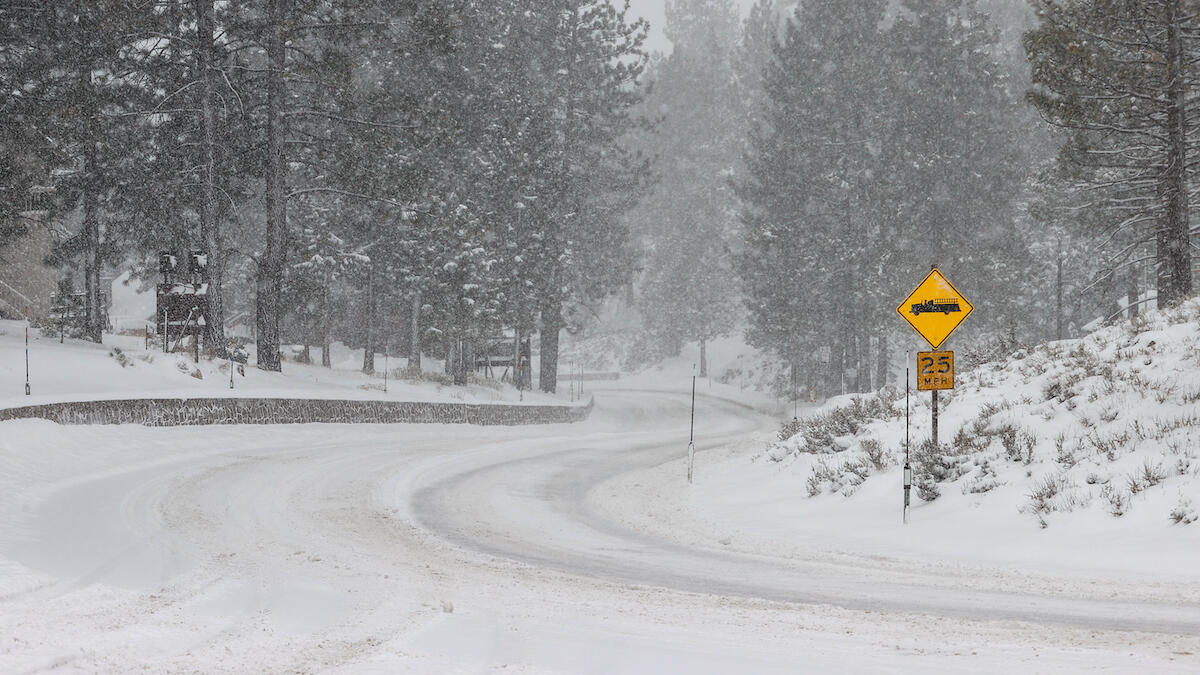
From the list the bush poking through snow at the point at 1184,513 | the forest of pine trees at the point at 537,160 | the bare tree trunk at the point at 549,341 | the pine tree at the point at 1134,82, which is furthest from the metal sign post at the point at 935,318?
the bare tree trunk at the point at 549,341

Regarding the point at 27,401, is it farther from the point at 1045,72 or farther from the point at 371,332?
the point at 371,332

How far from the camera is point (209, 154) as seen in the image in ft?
81.6

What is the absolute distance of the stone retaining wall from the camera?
1653cm

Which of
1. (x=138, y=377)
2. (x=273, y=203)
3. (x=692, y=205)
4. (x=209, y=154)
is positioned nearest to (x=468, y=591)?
(x=138, y=377)

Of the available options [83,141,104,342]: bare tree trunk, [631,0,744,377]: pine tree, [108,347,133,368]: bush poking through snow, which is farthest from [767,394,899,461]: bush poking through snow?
[631,0,744,377]: pine tree

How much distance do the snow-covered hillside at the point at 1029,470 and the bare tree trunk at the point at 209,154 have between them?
1523cm

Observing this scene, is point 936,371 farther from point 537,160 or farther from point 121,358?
point 537,160

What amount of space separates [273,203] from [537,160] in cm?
1434

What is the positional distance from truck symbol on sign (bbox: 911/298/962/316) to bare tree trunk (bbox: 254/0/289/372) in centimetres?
1880

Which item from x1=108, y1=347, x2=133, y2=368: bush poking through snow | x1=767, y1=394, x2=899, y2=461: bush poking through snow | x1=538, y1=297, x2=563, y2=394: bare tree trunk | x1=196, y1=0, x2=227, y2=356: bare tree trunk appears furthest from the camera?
x1=538, y1=297, x2=563, y2=394: bare tree trunk

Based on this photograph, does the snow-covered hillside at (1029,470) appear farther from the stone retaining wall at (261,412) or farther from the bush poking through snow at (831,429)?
the stone retaining wall at (261,412)

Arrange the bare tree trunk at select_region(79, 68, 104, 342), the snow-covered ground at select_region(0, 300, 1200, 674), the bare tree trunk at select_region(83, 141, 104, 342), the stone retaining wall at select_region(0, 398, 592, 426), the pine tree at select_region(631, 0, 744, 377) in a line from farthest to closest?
the pine tree at select_region(631, 0, 744, 377)
the bare tree trunk at select_region(83, 141, 104, 342)
the bare tree trunk at select_region(79, 68, 104, 342)
the stone retaining wall at select_region(0, 398, 592, 426)
the snow-covered ground at select_region(0, 300, 1200, 674)

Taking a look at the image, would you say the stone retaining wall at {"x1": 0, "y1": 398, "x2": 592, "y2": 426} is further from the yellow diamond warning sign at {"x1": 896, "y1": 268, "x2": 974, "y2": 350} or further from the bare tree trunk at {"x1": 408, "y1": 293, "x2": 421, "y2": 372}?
the yellow diamond warning sign at {"x1": 896, "y1": 268, "x2": 974, "y2": 350}

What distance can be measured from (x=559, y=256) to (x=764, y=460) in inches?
968
